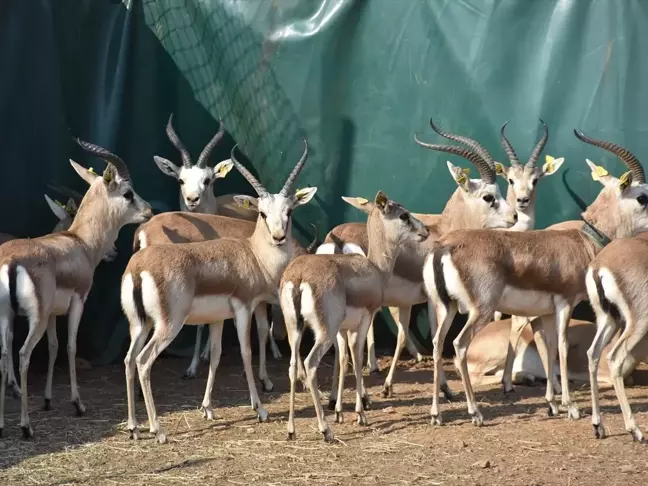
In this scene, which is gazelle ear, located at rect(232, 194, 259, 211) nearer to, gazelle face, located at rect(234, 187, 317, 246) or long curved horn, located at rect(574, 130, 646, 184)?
gazelle face, located at rect(234, 187, 317, 246)

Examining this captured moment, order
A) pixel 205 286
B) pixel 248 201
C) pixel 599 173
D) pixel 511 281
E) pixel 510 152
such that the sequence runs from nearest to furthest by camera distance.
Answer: pixel 205 286 < pixel 511 281 < pixel 248 201 < pixel 599 173 < pixel 510 152

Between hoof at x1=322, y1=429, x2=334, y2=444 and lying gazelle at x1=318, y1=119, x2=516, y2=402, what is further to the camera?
lying gazelle at x1=318, y1=119, x2=516, y2=402

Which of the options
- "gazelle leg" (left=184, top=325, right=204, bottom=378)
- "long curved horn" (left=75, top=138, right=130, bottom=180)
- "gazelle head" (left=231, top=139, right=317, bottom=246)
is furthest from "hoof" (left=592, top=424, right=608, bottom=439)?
"long curved horn" (left=75, top=138, right=130, bottom=180)

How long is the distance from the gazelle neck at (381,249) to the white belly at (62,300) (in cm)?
236

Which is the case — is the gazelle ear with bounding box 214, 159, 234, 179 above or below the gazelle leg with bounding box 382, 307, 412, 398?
above

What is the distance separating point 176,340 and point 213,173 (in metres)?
1.71

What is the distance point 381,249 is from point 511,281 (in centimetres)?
99

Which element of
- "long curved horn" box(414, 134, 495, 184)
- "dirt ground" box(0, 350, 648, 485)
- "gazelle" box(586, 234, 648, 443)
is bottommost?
"dirt ground" box(0, 350, 648, 485)

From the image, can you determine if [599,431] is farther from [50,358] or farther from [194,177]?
[194,177]

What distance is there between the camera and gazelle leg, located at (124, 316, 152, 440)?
7828mm

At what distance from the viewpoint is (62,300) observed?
29.0 feet

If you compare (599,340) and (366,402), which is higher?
(599,340)

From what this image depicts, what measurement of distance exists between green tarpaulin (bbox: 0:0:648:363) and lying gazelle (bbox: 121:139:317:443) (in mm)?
2473

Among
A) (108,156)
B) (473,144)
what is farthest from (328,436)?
(473,144)
